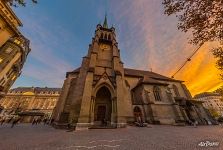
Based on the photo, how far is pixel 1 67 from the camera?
2912cm

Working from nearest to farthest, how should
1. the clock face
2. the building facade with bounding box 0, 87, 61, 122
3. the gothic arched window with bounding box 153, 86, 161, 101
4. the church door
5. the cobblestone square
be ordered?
the cobblestone square, the church door, the gothic arched window with bounding box 153, 86, 161, 101, the clock face, the building facade with bounding box 0, 87, 61, 122

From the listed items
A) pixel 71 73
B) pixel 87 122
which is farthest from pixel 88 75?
pixel 71 73

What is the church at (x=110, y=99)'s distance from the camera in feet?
51.6

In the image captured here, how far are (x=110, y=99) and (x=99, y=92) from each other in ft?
8.14

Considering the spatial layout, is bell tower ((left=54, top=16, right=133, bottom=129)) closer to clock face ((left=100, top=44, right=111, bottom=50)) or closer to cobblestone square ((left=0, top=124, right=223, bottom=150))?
clock face ((left=100, top=44, right=111, bottom=50))

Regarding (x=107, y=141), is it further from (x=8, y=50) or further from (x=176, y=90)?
(x=8, y=50)

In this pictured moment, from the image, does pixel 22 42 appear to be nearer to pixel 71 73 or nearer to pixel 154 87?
pixel 71 73

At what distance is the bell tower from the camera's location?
1526 cm

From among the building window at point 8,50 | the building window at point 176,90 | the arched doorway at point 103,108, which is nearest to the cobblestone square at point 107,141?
the arched doorway at point 103,108

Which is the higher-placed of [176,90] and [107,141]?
[176,90]

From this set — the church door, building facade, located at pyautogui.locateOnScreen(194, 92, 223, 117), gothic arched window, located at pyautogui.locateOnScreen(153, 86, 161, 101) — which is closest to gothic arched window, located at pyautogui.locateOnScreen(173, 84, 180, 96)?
gothic arched window, located at pyautogui.locateOnScreen(153, 86, 161, 101)

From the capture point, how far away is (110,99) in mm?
19812

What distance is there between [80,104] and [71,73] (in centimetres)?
1195

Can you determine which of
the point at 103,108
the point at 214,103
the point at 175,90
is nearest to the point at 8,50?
the point at 103,108
